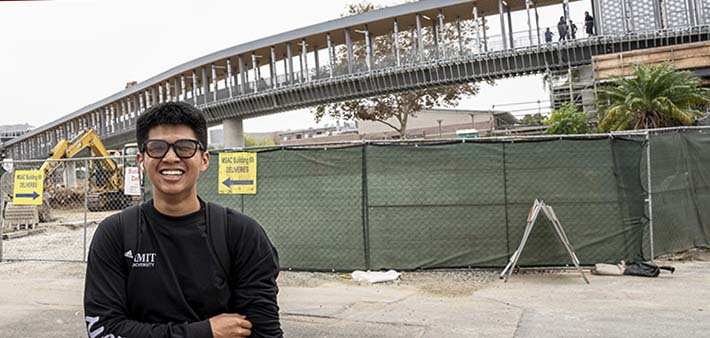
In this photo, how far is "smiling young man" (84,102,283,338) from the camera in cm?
211

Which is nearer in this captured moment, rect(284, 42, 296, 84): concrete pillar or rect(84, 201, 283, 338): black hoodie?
rect(84, 201, 283, 338): black hoodie

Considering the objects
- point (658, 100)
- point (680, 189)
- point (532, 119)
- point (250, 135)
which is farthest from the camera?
point (250, 135)

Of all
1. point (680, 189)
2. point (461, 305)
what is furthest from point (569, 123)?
point (461, 305)

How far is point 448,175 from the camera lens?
Answer: 8398 millimetres

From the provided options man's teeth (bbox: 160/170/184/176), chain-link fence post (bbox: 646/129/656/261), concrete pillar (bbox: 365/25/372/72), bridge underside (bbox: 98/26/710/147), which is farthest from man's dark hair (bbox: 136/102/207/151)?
concrete pillar (bbox: 365/25/372/72)

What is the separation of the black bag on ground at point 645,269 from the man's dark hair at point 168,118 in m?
7.64

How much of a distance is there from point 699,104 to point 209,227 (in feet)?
71.2

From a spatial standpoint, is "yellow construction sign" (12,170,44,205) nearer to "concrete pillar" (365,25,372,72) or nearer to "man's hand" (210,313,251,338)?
"man's hand" (210,313,251,338)

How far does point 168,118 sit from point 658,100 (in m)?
19.8

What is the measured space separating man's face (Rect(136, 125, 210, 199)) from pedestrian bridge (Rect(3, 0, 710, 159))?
3583 centimetres

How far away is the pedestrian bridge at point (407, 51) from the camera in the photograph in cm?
3406

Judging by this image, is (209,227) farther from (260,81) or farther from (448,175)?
(260,81)

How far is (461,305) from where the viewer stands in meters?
6.61

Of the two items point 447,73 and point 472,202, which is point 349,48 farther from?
point 472,202
